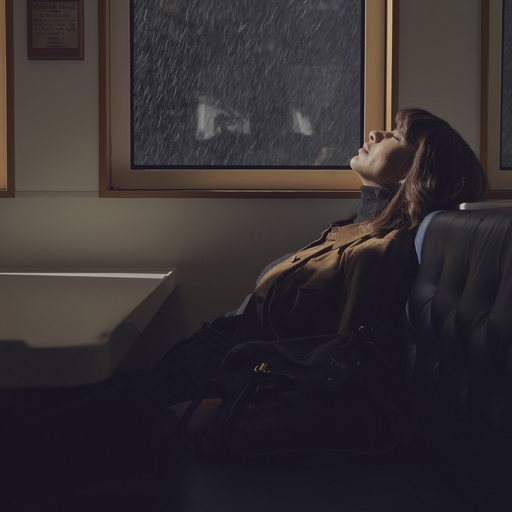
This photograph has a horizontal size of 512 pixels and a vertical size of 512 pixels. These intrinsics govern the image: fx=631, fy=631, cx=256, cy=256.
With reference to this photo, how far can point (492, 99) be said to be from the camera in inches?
82.1

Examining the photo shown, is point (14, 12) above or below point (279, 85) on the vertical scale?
above

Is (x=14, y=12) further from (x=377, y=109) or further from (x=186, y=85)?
(x=377, y=109)

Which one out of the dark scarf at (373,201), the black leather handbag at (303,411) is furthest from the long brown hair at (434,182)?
the black leather handbag at (303,411)

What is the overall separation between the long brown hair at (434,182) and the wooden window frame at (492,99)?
552 millimetres

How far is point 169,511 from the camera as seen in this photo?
2.97 feet

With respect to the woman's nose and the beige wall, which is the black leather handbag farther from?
the beige wall

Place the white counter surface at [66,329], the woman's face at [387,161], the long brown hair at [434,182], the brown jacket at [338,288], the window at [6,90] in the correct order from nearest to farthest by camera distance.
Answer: the white counter surface at [66,329] < the brown jacket at [338,288] < the long brown hair at [434,182] < the woman's face at [387,161] < the window at [6,90]

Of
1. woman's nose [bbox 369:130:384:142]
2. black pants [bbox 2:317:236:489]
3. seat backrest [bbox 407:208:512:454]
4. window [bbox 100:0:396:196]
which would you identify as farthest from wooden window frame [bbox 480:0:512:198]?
black pants [bbox 2:317:236:489]

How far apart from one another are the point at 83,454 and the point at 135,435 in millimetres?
107

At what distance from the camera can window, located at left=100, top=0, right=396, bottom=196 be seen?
6.93ft

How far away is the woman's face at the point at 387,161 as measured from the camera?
1668 millimetres

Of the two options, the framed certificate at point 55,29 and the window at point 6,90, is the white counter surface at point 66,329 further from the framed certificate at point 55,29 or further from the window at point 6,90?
the framed certificate at point 55,29

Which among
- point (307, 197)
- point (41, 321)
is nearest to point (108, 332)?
point (41, 321)

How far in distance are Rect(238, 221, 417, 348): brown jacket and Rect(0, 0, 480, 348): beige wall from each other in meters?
0.46
